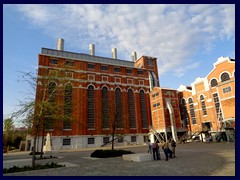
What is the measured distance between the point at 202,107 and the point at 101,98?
24.1m

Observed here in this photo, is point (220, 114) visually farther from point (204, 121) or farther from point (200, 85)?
point (200, 85)

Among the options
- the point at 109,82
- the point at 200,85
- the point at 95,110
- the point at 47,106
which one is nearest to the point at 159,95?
the point at 200,85

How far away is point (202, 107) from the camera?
4138 cm

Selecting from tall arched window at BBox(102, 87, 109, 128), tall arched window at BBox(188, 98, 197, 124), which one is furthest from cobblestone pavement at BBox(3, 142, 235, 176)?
tall arched window at BBox(188, 98, 197, 124)

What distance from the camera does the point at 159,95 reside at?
45375 mm

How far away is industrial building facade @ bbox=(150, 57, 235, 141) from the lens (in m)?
34.9

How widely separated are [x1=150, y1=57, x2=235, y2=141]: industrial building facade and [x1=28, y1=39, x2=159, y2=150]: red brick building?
4.58 metres

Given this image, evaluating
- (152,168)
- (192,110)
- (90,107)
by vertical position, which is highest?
(90,107)

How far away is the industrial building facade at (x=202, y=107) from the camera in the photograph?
115 ft

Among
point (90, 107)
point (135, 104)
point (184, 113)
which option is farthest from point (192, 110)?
point (90, 107)

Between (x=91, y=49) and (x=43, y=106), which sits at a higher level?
(x=91, y=49)

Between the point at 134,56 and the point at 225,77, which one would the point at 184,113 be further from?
the point at 134,56

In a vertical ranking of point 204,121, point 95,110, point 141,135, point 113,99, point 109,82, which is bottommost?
point 141,135

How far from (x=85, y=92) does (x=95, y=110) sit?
5.02 meters
